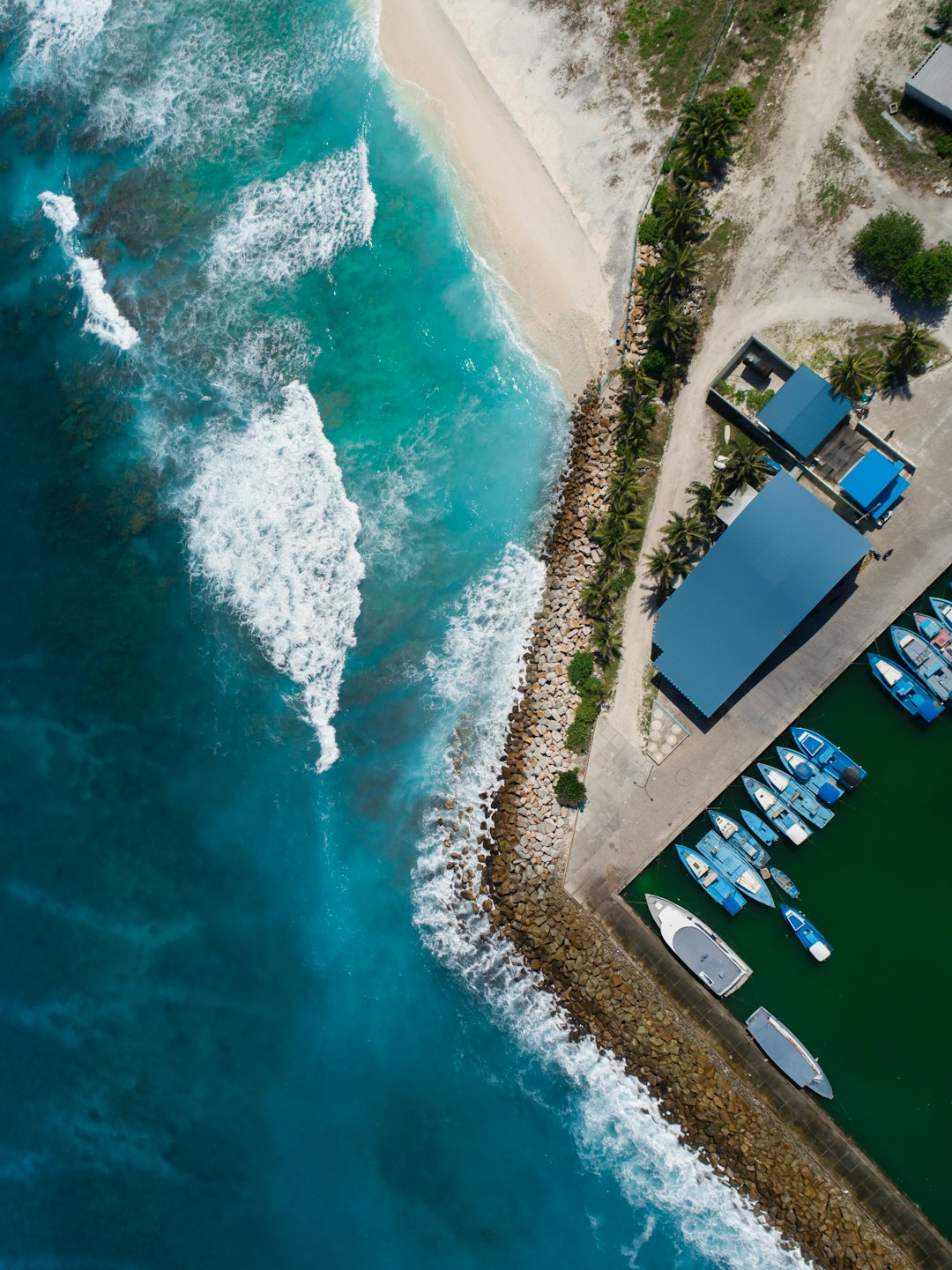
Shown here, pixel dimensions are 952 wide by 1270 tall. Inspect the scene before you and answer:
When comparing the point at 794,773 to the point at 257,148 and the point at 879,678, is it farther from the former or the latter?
the point at 257,148

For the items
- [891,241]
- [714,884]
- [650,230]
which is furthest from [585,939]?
[891,241]

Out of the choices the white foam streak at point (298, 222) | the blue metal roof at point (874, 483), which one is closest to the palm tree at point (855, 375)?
the blue metal roof at point (874, 483)

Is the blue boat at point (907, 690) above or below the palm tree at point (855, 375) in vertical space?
below

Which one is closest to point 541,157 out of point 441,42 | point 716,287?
point 441,42

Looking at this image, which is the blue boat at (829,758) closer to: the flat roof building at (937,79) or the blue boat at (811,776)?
the blue boat at (811,776)

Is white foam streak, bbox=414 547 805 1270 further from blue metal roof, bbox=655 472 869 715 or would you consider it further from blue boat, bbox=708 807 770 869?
blue boat, bbox=708 807 770 869
